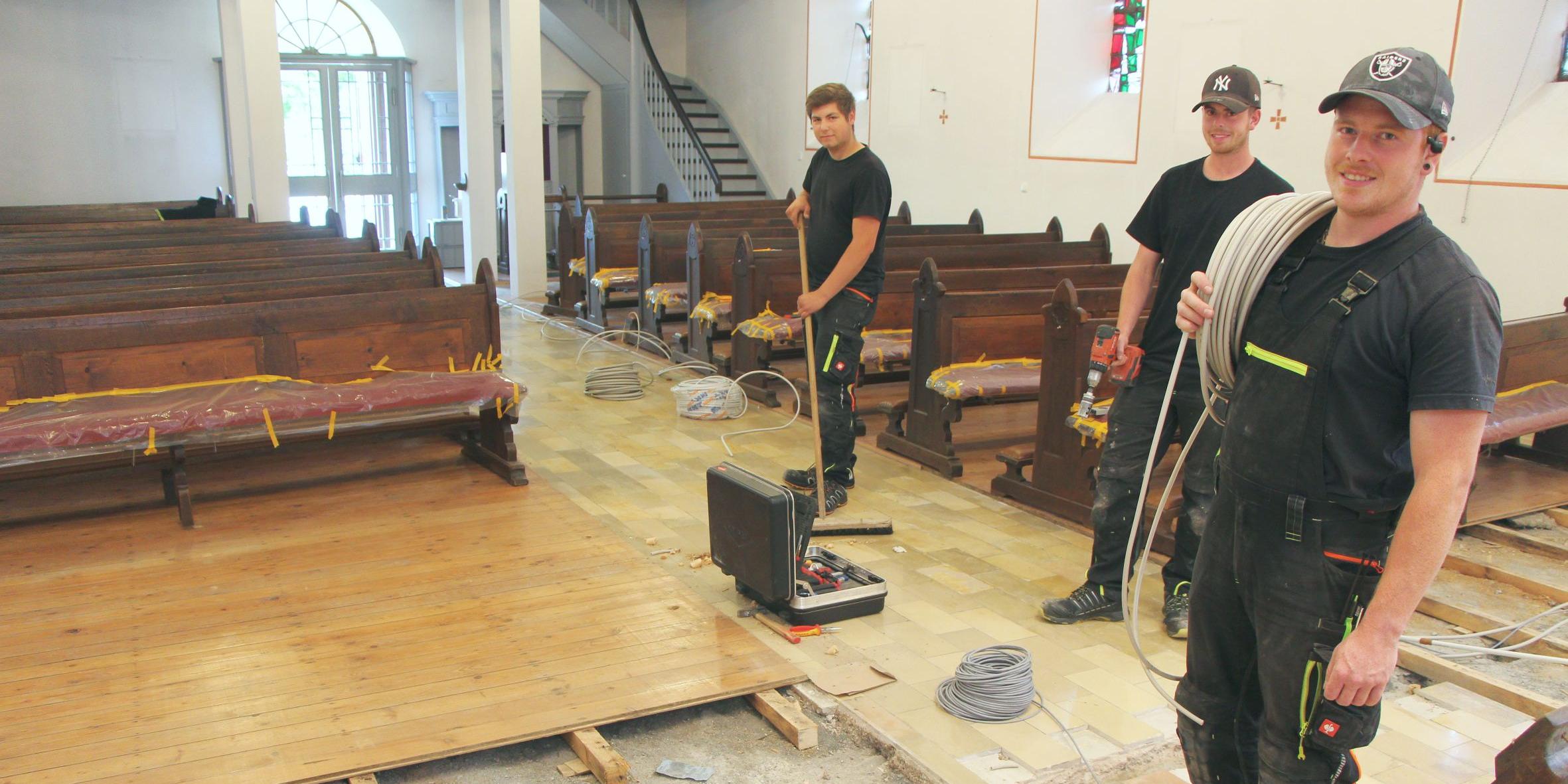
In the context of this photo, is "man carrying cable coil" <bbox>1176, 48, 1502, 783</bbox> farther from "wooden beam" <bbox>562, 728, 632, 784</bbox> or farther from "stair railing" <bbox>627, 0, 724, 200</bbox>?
"stair railing" <bbox>627, 0, 724, 200</bbox>

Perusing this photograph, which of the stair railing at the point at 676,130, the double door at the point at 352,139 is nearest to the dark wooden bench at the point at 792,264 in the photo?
the stair railing at the point at 676,130

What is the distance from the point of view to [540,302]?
1074cm

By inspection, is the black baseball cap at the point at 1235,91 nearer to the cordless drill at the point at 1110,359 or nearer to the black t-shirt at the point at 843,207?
the cordless drill at the point at 1110,359

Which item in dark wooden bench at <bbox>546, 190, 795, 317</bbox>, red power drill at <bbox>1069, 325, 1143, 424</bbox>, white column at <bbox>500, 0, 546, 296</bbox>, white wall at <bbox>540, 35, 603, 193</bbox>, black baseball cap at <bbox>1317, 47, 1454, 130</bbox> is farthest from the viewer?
white wall at <bbox>540, 35, 603, 193</bbox>

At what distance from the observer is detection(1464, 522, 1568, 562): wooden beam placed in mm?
4062

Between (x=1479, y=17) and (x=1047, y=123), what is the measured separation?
135 inches

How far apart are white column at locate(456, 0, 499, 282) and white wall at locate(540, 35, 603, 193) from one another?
382 centimetres

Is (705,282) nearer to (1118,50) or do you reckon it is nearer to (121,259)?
(121,259)

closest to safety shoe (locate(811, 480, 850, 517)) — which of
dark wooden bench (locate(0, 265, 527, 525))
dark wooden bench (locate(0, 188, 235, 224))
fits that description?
dark wooden bench (locate(0, 265, 527, 525))

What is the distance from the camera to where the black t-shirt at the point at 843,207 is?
429 centimetres

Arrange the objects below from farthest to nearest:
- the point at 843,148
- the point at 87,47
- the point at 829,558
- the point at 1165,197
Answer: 1. the point at 87,47
2. the point at 843,148
3. the point at 829,558
4. the point at 1165,197

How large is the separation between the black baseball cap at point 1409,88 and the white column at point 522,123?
31.5 feet

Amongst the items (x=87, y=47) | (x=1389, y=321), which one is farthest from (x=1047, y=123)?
(x=87, y=47)

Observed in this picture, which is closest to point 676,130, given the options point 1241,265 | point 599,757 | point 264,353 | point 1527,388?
point 264,353
